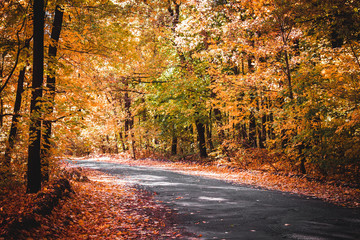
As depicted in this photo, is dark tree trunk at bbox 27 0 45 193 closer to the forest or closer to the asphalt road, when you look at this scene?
the forest

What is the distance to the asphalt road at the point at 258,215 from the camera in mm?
5164

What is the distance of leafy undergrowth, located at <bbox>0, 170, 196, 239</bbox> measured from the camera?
17.7ft

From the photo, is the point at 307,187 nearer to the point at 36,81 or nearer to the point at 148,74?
the point at 36,81

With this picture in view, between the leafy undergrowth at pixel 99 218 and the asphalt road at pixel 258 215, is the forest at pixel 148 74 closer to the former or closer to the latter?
the leafy undergrowth at pixel 99 218

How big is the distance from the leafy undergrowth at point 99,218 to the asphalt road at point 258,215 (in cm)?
54

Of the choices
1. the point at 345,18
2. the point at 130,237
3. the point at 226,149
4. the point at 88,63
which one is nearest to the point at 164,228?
the point at 130,237

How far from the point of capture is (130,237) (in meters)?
5.49

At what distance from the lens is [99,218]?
6820 millimetres

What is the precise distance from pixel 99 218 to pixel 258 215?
13.3 ft

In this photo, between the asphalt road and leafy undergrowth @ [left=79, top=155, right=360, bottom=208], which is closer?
the asphalt road

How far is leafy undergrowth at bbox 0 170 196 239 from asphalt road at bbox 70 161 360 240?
54cm

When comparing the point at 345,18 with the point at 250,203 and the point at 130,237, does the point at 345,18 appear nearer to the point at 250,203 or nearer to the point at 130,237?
the point at 250,203

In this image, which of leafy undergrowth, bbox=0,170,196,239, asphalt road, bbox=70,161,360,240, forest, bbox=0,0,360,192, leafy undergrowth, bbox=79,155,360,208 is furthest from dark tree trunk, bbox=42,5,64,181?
leafy undergrowth, bbox=79,155,360,208

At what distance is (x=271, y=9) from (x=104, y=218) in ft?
36.9
